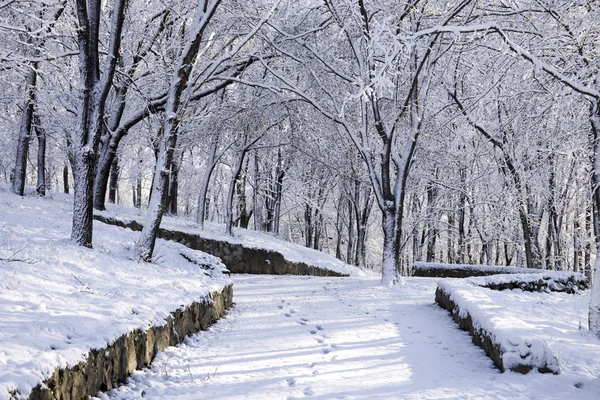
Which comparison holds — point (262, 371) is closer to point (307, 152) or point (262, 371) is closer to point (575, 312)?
point (575, 312)

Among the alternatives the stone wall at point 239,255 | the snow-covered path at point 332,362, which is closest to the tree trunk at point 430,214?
the stone wall at point 239,255

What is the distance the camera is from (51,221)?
38.4 ft

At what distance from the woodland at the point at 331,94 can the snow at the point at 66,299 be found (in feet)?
4.68

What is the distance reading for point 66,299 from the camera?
493 cm

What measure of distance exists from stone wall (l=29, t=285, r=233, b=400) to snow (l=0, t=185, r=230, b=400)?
0.26ft

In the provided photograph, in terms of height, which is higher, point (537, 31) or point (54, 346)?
point (537, 31)

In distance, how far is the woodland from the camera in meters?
8.45

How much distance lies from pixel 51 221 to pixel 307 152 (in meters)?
→ 13.6

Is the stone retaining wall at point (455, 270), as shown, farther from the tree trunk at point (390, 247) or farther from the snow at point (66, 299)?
the snow at point (66, 299)

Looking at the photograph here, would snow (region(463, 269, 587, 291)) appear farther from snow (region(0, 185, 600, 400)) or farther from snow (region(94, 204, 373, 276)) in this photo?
snow (region(94, 204, 373, 276))

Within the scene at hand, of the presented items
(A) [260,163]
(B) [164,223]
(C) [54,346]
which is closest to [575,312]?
(C) [54,346]

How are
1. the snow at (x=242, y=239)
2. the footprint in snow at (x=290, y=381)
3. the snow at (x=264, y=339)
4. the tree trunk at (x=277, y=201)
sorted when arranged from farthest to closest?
the tree trunk at (x=277, y=201), the snow at (x=242, y=239), the footprint in snow at (x=290, y=381), the snow at (x=264, y=339)

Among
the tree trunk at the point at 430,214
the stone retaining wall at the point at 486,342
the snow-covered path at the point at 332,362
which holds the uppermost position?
the tree trunk at the point at 430,214

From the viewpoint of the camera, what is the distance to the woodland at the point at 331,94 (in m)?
8.45
